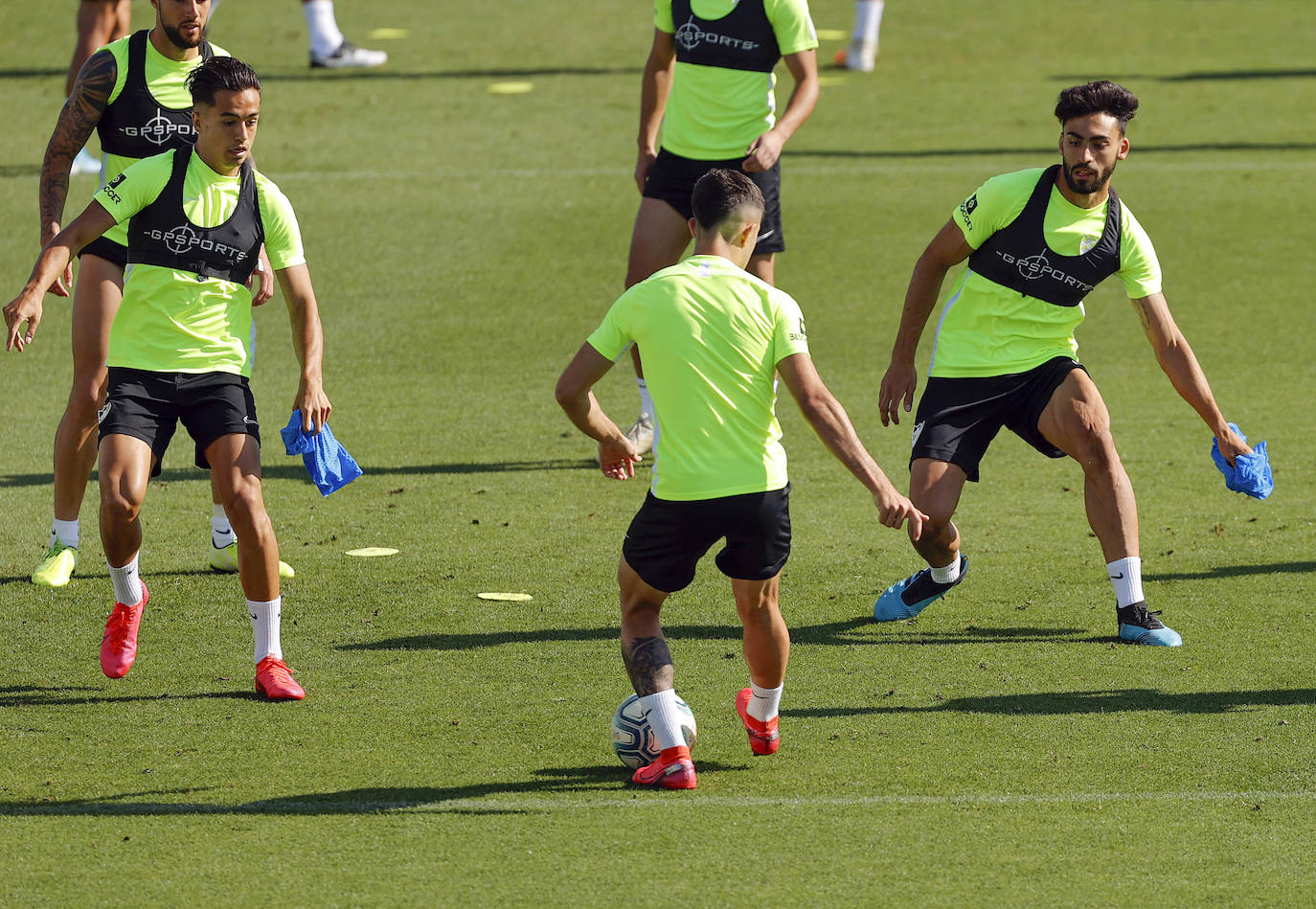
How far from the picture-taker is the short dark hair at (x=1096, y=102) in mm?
6469

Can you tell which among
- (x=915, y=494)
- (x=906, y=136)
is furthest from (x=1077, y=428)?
(x=906, y=136)

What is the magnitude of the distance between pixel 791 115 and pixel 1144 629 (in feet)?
11.3

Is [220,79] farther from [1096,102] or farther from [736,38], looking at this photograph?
[736,38]

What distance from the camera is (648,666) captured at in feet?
17.5

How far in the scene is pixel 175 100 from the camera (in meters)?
7.18

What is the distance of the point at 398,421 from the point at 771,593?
513cm

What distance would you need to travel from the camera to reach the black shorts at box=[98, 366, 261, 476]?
19.9ft

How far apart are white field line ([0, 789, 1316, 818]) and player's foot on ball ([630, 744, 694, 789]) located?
6 cm

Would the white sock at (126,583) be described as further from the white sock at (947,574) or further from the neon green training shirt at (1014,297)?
the neon green training shirt at (1014,297)

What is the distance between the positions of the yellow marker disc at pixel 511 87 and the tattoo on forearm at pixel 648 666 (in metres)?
13.8

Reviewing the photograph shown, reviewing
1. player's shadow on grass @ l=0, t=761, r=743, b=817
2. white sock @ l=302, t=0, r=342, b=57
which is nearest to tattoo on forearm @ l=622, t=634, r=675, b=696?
player's shadow on grass @ l=0, t=761, r=743, b=817

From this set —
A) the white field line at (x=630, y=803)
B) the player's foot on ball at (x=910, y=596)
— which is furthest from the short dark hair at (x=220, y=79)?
the player's foot on ball at (x=910, y=596)

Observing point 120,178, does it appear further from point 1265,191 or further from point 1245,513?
point 1265,191

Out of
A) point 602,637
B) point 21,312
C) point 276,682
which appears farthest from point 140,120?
point 602,637
